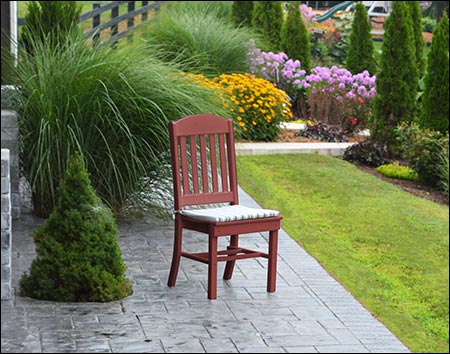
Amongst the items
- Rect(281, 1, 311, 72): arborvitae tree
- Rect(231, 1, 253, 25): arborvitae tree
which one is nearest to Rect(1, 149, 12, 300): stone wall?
Rect(281, 1, 311, 72): arborvitae tree

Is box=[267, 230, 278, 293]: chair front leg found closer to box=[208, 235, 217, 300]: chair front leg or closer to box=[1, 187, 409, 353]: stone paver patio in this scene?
box=[1, 187, 409, 353]: stone paver patio

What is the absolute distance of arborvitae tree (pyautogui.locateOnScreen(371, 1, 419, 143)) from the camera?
11.9m

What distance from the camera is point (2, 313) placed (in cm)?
530

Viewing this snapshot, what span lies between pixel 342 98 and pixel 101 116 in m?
6.66

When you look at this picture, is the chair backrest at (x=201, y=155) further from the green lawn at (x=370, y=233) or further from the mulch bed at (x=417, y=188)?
the mulch bed at (x=417, y=188)

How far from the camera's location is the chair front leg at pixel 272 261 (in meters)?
5.98

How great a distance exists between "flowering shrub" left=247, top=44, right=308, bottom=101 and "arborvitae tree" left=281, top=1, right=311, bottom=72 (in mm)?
692

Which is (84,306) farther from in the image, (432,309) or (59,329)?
(432,309)

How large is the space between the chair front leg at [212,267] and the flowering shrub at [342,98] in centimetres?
794

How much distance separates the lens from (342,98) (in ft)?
44.3

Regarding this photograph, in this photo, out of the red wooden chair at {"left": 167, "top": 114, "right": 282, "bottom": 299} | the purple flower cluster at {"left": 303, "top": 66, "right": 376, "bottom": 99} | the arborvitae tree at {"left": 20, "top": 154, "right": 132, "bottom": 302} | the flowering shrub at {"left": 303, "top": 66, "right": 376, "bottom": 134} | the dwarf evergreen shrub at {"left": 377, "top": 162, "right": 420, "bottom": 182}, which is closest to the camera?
the arborvitae tree at {"left": 20, "top": 154, "right": 132, "bottom": 302}

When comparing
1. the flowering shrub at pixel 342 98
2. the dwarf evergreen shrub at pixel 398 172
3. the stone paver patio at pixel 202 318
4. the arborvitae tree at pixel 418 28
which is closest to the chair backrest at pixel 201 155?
the stone paver patio at pixel 202 318

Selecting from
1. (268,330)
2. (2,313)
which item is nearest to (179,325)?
(268,330)

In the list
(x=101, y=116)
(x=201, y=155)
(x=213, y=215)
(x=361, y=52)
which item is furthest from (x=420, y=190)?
(x=361, y=52)
